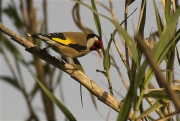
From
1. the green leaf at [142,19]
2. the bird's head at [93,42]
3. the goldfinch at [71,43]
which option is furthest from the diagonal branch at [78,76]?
the bird's head at [93,42]

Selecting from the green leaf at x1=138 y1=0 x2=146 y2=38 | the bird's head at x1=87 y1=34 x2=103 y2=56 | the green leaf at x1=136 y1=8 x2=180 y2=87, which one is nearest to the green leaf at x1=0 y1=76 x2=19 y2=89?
the bird's head at x1=87 y1=34 x2=103 y2=56

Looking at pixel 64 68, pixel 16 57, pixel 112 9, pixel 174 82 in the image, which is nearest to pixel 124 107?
pixel 174 82

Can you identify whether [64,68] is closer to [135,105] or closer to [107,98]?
[107,98]

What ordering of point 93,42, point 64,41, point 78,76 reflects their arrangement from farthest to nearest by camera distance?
point 93,42
point 64,41
point 78,76

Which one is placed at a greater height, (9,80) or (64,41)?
(64,41)

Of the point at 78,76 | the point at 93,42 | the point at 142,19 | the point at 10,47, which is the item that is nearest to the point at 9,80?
the point at 10,47

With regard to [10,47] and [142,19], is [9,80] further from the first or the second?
→ [142,19]

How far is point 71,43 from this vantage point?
309 cm

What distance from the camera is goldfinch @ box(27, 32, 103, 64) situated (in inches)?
114

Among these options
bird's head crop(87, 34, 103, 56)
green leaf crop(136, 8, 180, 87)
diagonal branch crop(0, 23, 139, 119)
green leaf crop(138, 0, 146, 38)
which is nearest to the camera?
green leaf crop(136, 8, 180, 87)

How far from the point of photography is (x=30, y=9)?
3.14 meters

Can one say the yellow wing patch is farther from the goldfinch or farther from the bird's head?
the bird's head

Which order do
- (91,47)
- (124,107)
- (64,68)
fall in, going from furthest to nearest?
(91,47) → (64,68) → (124,107)

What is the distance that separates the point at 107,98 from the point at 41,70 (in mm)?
1455
